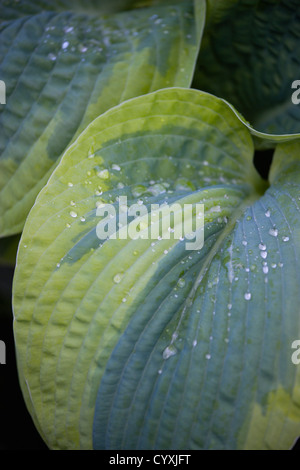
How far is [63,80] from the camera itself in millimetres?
767

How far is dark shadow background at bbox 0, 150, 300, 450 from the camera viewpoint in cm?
93

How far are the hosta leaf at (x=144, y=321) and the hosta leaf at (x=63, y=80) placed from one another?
0.17m

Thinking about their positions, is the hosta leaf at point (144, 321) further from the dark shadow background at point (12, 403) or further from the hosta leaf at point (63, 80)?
the dark shadow background at point (12, 403)

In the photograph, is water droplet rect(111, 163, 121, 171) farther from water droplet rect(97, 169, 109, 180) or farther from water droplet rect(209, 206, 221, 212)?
water droplet rect(209, 206, 221, 212)

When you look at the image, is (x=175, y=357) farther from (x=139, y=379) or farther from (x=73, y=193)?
(x=73, y=193)

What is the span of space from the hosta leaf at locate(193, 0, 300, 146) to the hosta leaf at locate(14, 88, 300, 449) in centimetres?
30

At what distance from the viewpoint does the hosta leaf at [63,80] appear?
2.46 ft

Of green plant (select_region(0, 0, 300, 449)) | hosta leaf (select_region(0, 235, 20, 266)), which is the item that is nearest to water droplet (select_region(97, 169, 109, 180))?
green plant (select_region(0, 0, 300, 449))

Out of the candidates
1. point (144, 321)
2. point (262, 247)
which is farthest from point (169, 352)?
point (262, 247)

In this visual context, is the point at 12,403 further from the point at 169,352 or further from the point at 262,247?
the point at 262,247

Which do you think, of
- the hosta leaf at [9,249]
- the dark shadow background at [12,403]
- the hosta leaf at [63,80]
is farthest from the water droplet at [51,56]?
the dark shadow background at [12,403]

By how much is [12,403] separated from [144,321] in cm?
58

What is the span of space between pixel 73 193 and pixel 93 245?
8cm
